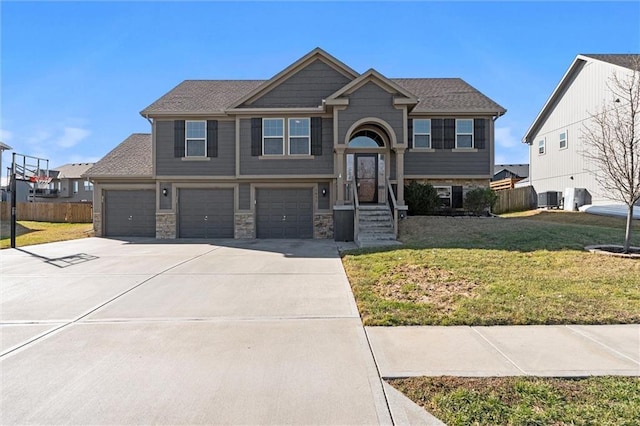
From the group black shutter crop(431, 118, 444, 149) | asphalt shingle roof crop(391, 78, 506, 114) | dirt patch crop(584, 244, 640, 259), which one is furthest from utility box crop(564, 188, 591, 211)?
dirt patch crop(584, 244, 640, 259)

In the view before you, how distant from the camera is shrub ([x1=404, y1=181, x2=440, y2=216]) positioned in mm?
15539

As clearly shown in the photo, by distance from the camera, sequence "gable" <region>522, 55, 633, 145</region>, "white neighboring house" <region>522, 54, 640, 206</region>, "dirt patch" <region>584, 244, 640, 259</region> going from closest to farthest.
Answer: "dirt patch" <region>584, 244, 640, 259</region> → "white neighboring house" <region>522, 54, 640, 206</region> → "gable" <region>522, 55, 633, 145</region>

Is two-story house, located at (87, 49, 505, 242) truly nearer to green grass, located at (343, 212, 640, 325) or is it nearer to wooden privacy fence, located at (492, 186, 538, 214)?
green grass, located at (343, 212, 640, 325)

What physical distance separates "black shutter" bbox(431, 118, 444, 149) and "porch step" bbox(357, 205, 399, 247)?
4424 mm

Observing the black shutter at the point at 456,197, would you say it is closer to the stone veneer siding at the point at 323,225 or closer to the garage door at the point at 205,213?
the stone veneer siding at the point at 323,225

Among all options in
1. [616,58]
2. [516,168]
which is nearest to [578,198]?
[616,58]

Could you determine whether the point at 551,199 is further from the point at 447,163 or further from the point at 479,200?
the point at 447,163

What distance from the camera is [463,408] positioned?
297 cm

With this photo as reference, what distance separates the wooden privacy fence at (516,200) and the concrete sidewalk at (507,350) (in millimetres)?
18529

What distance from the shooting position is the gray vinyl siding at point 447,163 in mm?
16359

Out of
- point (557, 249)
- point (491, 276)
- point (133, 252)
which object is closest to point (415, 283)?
point (491, 276)

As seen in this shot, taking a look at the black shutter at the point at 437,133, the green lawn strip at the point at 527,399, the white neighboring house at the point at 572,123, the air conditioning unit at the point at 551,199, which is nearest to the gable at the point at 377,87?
the black shutter at the point at 437,133

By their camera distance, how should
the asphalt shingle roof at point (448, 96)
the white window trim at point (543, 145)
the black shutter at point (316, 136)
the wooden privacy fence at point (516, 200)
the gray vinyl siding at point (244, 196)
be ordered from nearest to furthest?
1. the black shutter at point (316, 136)
2. the gray vinyl siding at point (244, 196)
3. the asphalt shingle roof at point (448, 96)
4. the wooden privacy fence at point (516, 200)
5. the white window trim at point (543, 145)

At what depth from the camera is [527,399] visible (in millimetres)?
3084
